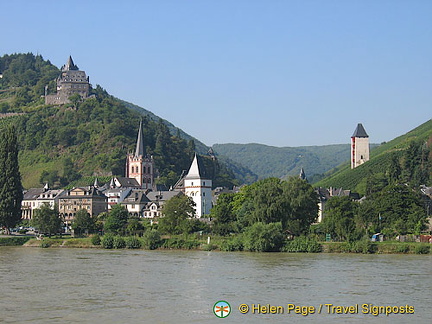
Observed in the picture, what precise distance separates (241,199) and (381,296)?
57525 millimetres

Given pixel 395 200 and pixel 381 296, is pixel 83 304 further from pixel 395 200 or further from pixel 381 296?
pixel 395 200

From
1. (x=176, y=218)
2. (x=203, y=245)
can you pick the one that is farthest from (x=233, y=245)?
(x=176, y=218)

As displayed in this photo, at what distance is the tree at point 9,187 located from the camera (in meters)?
87.6

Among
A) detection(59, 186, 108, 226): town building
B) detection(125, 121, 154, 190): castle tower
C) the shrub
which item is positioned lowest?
the shrub

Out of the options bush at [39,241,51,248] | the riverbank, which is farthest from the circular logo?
bush at [39,241,51,248]

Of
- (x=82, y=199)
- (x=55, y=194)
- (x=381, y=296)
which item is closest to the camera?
(x=381, y=296)

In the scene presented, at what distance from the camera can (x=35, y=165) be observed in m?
188

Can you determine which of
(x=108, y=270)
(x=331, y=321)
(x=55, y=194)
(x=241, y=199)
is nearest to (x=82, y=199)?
(x=55, y=194)

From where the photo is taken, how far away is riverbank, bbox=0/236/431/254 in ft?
213

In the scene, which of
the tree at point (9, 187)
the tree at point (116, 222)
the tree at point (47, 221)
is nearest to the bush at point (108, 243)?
the tree at point (116, 222)

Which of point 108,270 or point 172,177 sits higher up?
point 172,177

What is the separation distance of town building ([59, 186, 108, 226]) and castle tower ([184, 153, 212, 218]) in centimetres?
1805

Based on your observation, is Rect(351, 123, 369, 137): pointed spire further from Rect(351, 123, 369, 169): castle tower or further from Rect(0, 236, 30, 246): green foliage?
Rect(0, 236, 30, 246): green foliage

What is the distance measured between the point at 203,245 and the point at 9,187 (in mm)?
28243
